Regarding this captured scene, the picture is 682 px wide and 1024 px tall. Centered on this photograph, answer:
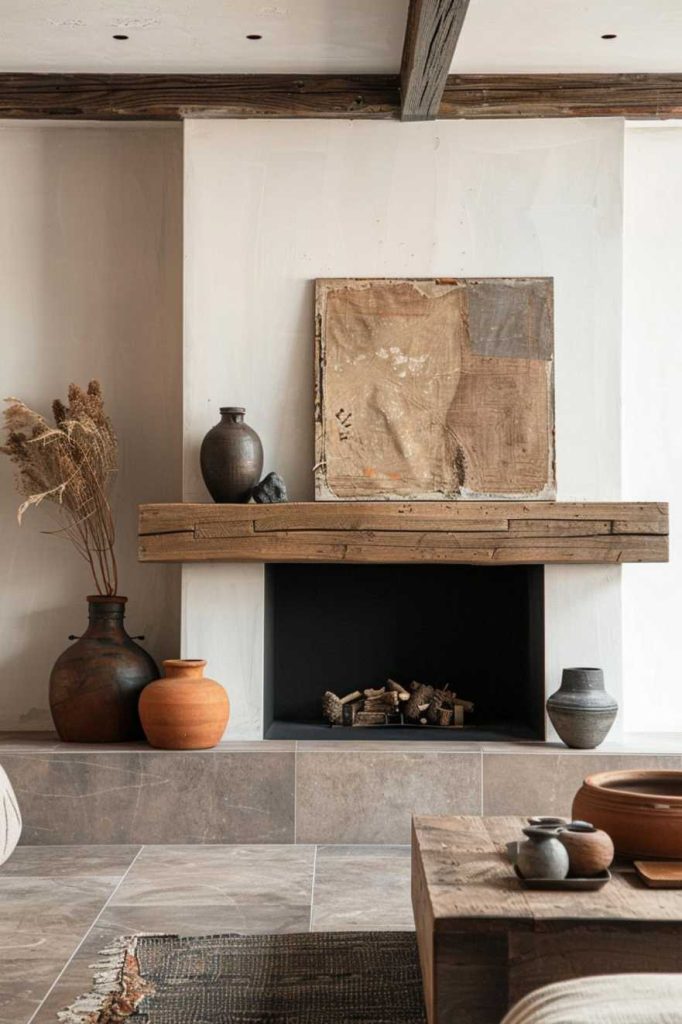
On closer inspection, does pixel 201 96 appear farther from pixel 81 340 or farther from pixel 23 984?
pixel 23 984


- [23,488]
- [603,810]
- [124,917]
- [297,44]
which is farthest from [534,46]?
[124,917]

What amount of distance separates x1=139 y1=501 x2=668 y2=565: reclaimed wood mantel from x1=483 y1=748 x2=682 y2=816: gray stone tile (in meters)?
0.69

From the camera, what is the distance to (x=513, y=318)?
4.25 meters

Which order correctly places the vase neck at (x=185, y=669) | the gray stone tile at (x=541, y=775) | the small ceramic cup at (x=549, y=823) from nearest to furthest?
the small ceramic cup at (x=549, y=823)
the gray stone tile at (x=541, y=775)
the vase neck at (x=185, y=669)

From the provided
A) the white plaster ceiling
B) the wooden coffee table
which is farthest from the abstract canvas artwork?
the wooden coffee table

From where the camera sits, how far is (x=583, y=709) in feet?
12.8

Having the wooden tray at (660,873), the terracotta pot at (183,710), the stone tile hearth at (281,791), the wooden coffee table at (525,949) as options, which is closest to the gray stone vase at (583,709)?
the stone tile hearth at (281,791)

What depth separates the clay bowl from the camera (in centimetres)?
219

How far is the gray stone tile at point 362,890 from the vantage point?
303cm

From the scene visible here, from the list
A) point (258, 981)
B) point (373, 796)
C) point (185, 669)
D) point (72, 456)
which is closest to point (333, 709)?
point (373, 796)

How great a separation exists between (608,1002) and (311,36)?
3.43m

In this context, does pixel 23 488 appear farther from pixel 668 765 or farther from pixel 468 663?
pixel 668 765

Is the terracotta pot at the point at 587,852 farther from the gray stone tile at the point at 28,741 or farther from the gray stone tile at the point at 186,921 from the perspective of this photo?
the gray stone tile at the point at 28,741

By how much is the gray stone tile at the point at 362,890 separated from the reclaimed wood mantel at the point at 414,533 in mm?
1015
